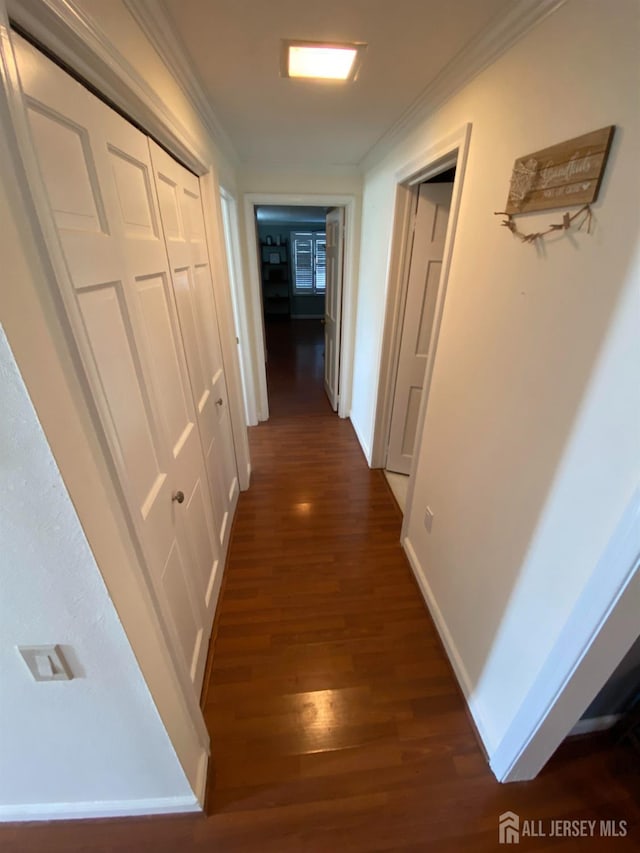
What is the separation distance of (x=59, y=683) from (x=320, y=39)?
6.52 ft

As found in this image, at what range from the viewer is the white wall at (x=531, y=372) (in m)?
0.74

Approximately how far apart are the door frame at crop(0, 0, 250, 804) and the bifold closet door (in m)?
0.03

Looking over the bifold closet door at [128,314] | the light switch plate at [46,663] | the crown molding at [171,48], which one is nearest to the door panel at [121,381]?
the bifold closet door at [128,314]

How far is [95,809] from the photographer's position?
1.10 meters

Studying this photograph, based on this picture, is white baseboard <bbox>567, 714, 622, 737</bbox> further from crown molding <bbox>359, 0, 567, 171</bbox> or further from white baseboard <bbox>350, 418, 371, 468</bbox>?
crown molding <bbox>359, 0, 567, 171</bbox>

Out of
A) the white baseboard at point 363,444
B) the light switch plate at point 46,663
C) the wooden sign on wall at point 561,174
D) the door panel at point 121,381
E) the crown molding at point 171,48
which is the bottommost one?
the white baseboard at point 363,444

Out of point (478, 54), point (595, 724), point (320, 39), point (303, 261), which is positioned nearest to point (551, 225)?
point (478, 54)

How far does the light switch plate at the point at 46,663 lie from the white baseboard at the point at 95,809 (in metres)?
0.66

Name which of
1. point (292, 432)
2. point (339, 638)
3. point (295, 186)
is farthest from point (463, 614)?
point (295, 186)

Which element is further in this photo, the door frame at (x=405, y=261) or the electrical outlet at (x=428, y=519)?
the electrical outlet at (x=428, y=519)

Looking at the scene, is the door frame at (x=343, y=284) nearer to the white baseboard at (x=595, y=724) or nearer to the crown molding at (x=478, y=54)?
the crown molding at (x=478, y=54)

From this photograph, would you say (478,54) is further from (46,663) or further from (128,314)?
(46,663)

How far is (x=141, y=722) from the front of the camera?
90 centimetres

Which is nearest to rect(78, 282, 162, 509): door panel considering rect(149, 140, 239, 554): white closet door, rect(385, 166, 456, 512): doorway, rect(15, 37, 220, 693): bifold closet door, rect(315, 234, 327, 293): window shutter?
rect(15, 37, 220, 693): bifold closet door
